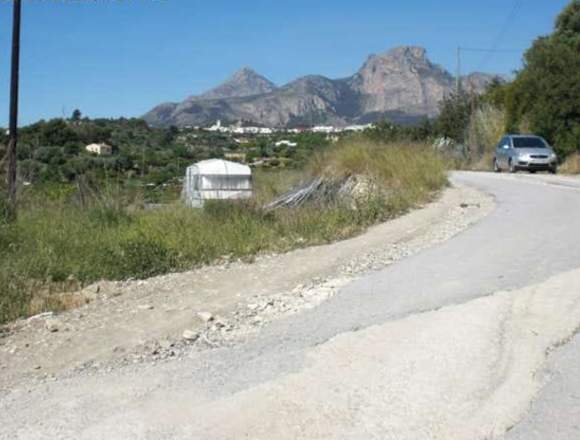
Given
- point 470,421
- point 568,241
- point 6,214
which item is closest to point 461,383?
point 470,421

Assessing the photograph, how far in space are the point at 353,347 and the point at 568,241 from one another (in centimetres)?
607

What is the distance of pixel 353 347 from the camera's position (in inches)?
241

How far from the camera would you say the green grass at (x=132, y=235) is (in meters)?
9.67

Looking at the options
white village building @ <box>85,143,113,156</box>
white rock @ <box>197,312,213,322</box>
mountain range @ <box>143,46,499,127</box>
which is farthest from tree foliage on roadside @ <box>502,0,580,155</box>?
white rock @ <box>197,312,213,322</box>

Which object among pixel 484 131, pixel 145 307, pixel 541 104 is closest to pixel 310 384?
pixel 145 307

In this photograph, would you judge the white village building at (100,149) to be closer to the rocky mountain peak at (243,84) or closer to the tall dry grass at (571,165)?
the tall dry grass at (571,165)

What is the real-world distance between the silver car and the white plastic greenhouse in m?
14.4

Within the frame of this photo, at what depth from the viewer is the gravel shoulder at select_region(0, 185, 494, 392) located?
6.37 metres

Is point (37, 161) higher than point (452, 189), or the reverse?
point (37, 161)

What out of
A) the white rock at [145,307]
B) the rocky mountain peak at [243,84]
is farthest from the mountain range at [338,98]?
the white rock at [145,307]

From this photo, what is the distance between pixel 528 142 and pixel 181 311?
27.2m

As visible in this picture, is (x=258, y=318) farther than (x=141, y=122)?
No

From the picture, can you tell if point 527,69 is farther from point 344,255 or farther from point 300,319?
point 300,319

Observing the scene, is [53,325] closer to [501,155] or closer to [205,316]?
[205,316]
